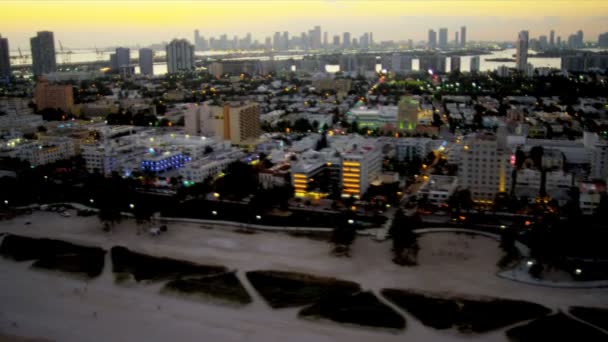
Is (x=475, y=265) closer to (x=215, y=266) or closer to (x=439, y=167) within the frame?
(x=215, y=266)

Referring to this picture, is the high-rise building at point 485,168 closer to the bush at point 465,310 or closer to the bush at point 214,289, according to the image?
the bush at point 465,310

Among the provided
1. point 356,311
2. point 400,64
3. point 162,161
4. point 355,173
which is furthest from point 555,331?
point 400,64

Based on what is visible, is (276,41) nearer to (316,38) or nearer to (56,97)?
(316,38)

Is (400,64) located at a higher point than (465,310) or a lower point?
higher

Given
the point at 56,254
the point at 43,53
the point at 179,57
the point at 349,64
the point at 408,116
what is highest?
the point at 43,53

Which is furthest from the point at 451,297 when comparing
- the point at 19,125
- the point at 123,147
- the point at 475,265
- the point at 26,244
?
the point at 19,125

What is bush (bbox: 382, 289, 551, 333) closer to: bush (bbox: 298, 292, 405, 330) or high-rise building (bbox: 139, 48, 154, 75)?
bush (bbox: 298, 292, 405, 330)
